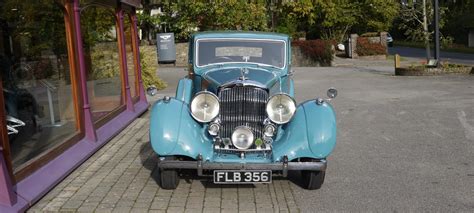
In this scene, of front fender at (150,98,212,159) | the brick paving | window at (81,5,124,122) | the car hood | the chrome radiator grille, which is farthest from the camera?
window at (81,5,124,122)

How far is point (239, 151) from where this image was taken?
5609 millimetres

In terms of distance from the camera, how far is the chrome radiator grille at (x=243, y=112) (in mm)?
5836

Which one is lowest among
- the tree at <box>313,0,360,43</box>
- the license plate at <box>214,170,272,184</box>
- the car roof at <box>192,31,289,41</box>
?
the license plate at <box>214,170,272,184</box>

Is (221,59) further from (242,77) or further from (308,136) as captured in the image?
(308,136)

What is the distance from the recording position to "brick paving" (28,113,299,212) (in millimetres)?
5297

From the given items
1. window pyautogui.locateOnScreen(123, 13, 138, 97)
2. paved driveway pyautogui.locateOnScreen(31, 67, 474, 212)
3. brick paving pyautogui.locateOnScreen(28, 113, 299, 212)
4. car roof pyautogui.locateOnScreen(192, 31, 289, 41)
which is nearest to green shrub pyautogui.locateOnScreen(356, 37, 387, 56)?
paved driveway pyautogui.locateOnScreen(31, 67, 474, 212)

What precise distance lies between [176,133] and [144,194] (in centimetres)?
77

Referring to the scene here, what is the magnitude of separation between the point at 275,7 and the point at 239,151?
101 ft

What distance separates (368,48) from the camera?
108ft

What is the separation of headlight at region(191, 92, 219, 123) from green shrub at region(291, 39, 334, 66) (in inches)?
939

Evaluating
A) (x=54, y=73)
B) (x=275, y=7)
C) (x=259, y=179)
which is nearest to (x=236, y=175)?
(x=259, y=179)

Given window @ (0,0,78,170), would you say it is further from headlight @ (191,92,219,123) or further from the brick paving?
headlight @ (191,92,219,123)

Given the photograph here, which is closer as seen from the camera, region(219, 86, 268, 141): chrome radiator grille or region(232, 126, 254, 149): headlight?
region(232, 126, 254, 149): headlight

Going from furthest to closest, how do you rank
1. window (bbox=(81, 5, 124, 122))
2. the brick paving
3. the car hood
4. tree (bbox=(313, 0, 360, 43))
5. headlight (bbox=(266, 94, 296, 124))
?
tree (bbox=(313, 0, 360, 43)) → window (bbox=(81, 5, 124, 122)) → the car hood → headlight (bbox=(266, 94, 296, 124)) → the brick paving
